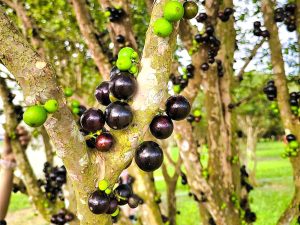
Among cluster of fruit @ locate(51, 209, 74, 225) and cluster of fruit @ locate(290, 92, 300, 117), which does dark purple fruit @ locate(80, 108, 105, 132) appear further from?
cluster of fruit @ locate(290, 92, 300, 117)

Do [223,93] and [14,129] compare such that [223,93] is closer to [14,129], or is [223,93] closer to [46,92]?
[14,129]

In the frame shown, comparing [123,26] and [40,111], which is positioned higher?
[123,26]

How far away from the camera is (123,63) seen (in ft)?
6.07

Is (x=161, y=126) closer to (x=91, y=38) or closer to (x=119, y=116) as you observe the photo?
(x=119, y=116)

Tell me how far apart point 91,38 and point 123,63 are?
273 cm

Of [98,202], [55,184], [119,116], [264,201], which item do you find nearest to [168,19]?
[119,116]

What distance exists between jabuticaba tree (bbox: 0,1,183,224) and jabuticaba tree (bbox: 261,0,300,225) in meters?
2.76

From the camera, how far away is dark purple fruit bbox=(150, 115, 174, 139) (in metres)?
1.91

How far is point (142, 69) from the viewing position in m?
1.88

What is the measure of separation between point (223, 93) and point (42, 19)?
12.9ft

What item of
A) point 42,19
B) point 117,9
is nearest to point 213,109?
point 117,9

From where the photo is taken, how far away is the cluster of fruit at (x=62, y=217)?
381 centimetres

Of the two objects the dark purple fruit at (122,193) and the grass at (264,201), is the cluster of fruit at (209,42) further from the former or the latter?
the grass at (264,201)

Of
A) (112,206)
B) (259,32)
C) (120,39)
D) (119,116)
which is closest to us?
(119,116)
